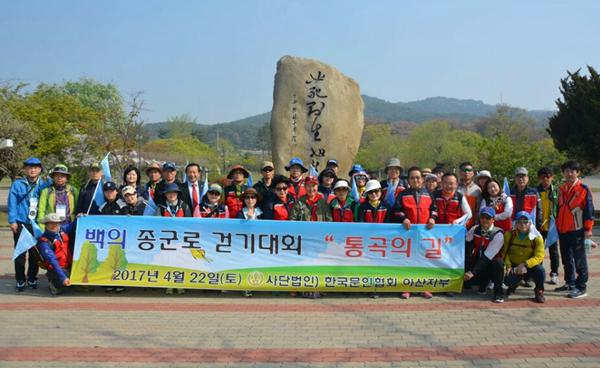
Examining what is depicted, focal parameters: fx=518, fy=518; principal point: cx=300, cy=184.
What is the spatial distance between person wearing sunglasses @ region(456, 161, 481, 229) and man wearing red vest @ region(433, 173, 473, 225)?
14.1 inches

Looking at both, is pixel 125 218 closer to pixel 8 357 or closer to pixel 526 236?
pixel 8 357

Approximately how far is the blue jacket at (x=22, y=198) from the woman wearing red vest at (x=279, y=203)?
9.96 feet

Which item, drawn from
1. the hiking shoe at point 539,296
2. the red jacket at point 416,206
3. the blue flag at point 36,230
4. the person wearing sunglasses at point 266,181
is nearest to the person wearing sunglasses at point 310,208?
the person wearing sunglasses at point 266,181

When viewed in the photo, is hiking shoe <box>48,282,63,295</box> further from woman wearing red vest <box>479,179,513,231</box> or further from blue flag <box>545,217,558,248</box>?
blue flag <box>545,217,558,248</box>

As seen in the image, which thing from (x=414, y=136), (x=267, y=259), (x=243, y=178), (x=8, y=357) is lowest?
(x=8, y=357)

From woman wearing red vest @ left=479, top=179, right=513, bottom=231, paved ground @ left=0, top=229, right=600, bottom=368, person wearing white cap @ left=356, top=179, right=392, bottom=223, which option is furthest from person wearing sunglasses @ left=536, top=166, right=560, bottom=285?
person wearing white cap @ left=356, top=179, right=392, bottom=223

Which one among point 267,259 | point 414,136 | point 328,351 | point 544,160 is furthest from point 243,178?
point 414,136

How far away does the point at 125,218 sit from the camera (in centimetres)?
666

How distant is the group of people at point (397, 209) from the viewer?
6.43 meters

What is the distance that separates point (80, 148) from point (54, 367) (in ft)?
57.9

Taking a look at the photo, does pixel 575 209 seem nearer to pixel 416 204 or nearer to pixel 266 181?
pixel 416 204

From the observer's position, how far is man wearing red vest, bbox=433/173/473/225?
6.66m

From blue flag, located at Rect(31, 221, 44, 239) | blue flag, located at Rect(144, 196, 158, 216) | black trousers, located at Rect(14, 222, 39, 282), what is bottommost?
black trousers, located at Rect(14, 222, 39, 282)

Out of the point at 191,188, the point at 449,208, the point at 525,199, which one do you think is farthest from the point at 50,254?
the point at 525,199
